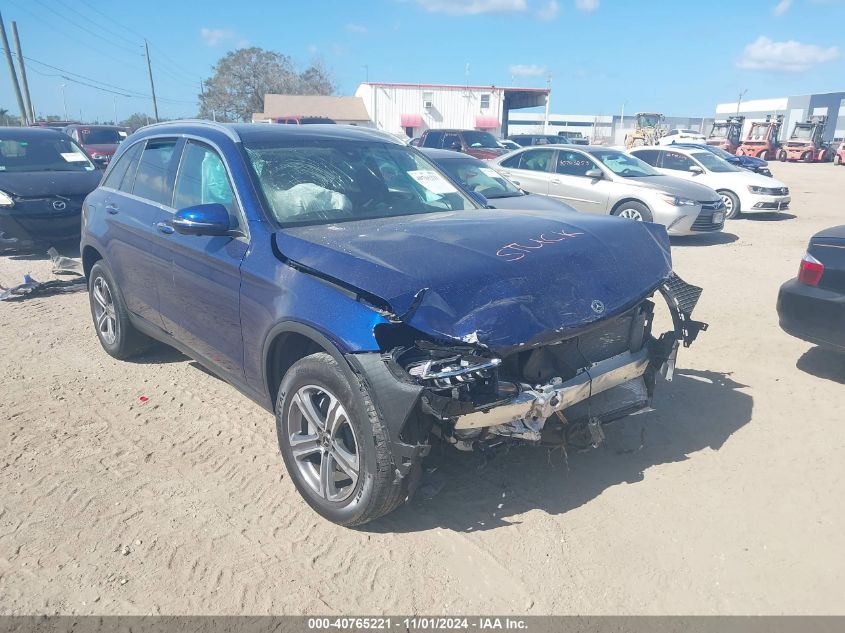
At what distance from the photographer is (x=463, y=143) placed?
58.8 ft

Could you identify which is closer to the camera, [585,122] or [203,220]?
[203,220]

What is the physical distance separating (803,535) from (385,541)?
2.04 m

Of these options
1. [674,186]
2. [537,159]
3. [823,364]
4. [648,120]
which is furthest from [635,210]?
[648,120]

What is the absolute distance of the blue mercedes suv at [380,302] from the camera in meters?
2.59

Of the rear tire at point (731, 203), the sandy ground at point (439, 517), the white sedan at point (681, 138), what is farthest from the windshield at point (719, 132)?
the sandy ground at point (439, 517)

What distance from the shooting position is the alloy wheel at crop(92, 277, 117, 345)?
5.06 meters

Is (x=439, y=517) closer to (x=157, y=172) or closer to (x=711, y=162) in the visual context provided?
(x=157, y=172)

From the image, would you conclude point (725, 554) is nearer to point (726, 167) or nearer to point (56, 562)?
point (56, 562)

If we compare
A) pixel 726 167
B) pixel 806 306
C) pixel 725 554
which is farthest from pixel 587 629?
pixel 726 167

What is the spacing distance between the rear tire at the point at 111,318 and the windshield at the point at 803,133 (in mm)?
46311

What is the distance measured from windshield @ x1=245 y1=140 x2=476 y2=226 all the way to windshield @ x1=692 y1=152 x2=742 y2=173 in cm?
1205

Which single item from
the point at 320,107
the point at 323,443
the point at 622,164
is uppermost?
the point at 320,107

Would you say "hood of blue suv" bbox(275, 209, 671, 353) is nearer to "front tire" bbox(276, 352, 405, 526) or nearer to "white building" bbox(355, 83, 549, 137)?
"front tire" bbox(276, 352, 405, 526)

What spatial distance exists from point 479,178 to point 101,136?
16611 mm
